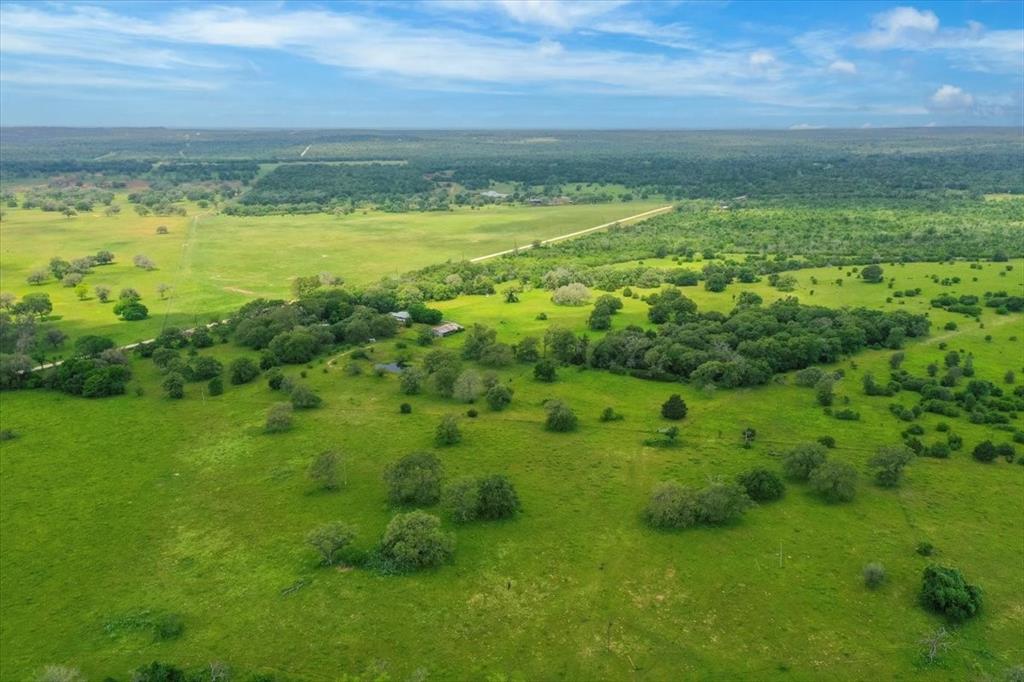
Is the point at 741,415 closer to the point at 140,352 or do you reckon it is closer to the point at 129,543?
the point at 129,543

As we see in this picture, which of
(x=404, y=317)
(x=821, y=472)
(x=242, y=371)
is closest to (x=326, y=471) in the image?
(x=242, y=371)

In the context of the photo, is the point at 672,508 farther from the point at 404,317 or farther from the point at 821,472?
the point at 404,317

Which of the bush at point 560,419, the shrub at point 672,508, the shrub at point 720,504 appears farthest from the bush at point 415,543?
the bush at point 560,419

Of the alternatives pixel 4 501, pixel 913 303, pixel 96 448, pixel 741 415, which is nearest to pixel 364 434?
pixel 96 448

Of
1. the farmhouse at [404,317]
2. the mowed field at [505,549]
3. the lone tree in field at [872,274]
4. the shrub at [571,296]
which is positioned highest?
the lone tree in field at [872,274]

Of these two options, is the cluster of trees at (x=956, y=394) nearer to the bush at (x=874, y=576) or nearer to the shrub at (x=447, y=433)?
the bush at (x=874, y=576)

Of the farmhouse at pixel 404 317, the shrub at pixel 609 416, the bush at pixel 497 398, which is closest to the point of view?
the shrub at pixel 609 416

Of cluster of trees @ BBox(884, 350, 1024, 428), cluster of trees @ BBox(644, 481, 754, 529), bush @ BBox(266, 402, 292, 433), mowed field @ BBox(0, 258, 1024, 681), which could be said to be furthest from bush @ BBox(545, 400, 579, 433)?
cluster of trees @ BBox(884, 350, 1024, 428)
